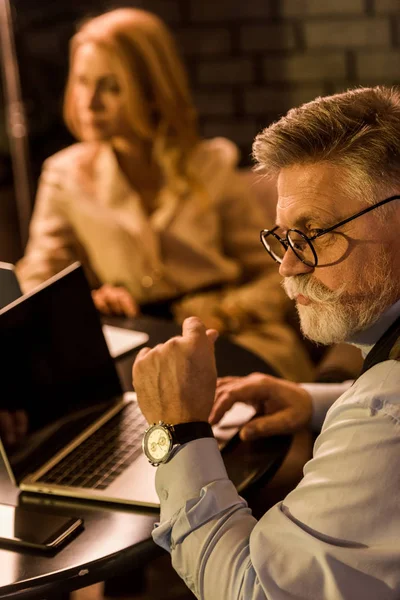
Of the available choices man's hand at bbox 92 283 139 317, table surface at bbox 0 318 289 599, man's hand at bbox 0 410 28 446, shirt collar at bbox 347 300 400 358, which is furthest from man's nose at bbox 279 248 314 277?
man's hand at bbox 92 283 139 317

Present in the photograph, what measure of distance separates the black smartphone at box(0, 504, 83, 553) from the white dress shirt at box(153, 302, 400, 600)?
160 millimetres

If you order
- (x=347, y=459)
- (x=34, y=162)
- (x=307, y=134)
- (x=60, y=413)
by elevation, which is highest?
(x=307, y=134)

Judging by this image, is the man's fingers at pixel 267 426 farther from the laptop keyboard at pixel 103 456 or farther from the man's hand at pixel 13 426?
the man's hand at pixel 13 426

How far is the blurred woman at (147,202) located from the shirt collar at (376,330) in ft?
4.26

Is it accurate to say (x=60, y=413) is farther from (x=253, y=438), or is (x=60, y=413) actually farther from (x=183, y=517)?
(x=183, y=517)

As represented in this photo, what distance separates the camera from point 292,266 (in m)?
1.12

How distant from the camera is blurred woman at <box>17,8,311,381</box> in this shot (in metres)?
2.56

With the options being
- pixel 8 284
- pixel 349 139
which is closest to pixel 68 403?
pixel 8 284

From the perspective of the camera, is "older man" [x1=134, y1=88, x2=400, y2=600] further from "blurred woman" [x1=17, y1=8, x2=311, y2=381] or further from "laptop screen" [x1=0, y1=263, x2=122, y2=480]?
"blurred woman" [x1=17, y1=8, x2=311, y2=381]

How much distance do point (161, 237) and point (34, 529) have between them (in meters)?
1.52

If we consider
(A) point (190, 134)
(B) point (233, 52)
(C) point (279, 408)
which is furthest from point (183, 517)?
(B) point (233, 52)

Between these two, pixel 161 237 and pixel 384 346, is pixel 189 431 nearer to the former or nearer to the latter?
pixel 384 346

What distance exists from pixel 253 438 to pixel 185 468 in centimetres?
34

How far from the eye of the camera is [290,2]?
3.21 m
